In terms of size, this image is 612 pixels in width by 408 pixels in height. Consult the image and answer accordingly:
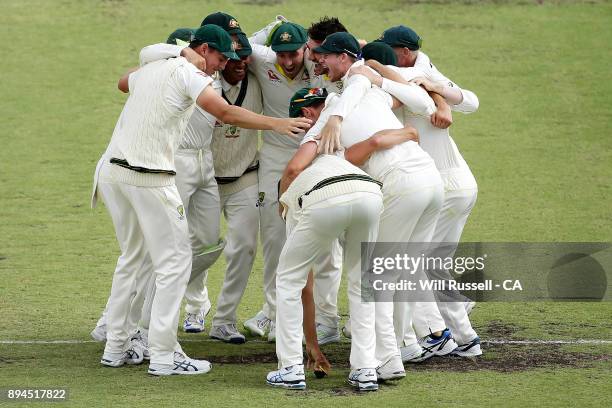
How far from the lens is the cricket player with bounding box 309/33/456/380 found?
6.83 m

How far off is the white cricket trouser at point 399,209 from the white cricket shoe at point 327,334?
1141 millimetres

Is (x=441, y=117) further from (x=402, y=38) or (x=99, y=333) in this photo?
(x=99, y=333)

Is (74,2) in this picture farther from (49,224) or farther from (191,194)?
(191,194)

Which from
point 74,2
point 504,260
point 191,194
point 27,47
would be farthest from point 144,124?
point 74,2

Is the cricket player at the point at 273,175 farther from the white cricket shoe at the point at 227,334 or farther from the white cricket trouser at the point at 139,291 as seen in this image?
the white cricket trouser at the point at 139,291

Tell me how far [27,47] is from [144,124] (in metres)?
7.97

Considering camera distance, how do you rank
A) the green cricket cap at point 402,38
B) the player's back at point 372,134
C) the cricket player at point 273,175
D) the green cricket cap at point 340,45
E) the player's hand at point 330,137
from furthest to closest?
the cricket player at point 273,175 < the green cricket cap at point 402,38 < the green cricket cap at point 340,45 < the player's back at point 372,134 < the player's hand at point 330,137

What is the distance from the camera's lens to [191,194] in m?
7.96

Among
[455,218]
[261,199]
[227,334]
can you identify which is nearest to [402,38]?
[455,218]

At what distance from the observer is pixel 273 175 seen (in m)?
8.27

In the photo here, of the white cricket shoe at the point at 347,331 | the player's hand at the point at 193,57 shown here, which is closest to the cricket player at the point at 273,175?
the white cricket shoe at the point at 347,331

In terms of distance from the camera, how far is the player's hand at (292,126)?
6.89 metres

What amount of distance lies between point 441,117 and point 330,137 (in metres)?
0.99

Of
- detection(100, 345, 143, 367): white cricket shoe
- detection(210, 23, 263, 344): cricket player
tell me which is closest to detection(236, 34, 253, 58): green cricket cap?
detection(210, 23, 263, 344): cricket player
